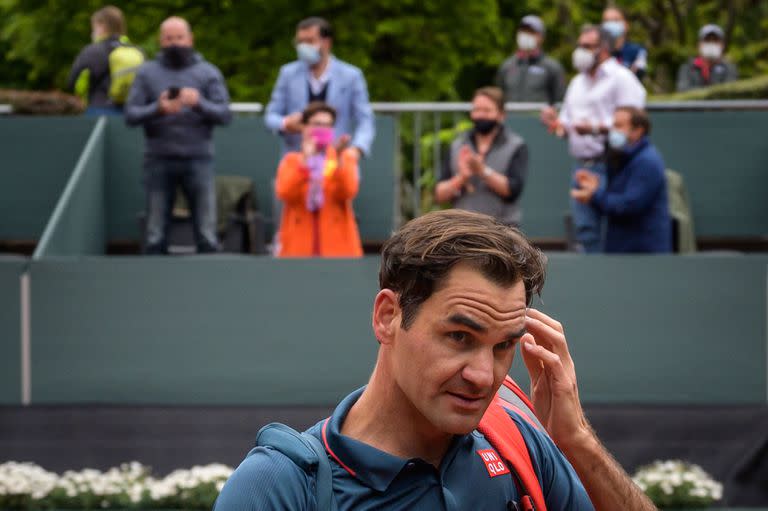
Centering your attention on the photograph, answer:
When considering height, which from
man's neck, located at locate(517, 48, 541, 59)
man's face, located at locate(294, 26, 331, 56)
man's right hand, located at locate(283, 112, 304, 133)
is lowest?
man's right hand, located at locate(283, 112, 304, 133)

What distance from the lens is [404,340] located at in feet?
7.79

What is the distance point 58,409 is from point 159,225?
6.04 feet

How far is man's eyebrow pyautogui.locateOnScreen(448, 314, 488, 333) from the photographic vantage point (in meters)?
2.32

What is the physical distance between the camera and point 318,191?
991 cm

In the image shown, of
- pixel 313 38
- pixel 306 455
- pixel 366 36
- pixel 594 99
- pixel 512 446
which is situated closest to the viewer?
pixel 306 455

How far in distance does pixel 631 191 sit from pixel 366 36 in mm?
10418

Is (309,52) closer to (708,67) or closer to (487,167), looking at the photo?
(487,167)

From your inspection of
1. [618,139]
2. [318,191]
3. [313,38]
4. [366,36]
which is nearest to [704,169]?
[618,139]

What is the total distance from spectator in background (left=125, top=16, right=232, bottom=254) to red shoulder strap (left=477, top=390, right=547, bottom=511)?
8.16 metres

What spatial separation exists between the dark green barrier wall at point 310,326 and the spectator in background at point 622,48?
3.16m


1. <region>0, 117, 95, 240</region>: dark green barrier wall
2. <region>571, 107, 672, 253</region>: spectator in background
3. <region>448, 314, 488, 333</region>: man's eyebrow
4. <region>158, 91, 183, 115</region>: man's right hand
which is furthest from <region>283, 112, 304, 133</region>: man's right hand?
<region>448, 314, 488, 333</region>: man's eyebrow

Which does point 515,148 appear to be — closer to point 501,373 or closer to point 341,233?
point 341,233

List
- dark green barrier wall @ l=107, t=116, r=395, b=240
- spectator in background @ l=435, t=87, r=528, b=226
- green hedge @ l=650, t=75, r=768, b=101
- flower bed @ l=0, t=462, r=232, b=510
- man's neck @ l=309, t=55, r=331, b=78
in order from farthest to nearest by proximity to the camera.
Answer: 1. green hedge @ l=650, t=75, r=768, b=101
2. dark green barrier wall @ l=107, t=116, r=395, b=240
3. man's neck @ l=309, t=55, r=331, b=78
4. spectator in background @ l=435, t=87, r=528, b=226
5. flower bed @ l=0, t=462, r=232, b=510

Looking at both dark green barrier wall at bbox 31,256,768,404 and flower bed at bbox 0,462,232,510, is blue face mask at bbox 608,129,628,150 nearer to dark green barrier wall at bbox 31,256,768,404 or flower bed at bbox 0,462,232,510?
dark green barrier wall at bbox 31,256,768,404
